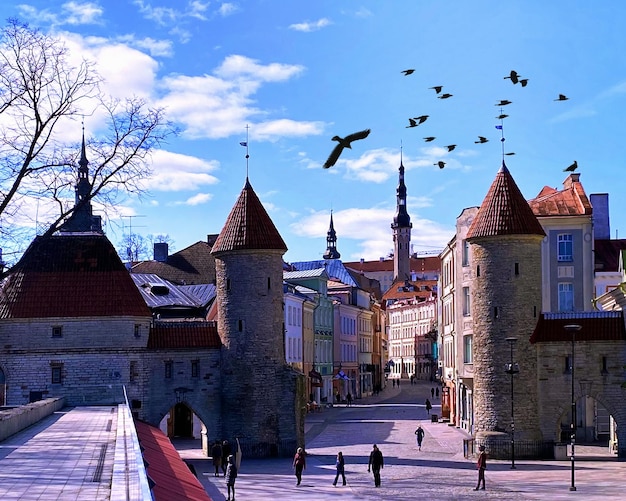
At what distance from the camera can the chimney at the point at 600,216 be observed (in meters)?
56.2

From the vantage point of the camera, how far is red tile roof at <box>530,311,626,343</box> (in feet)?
138

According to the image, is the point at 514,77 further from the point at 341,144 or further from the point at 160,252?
the point at 160,252

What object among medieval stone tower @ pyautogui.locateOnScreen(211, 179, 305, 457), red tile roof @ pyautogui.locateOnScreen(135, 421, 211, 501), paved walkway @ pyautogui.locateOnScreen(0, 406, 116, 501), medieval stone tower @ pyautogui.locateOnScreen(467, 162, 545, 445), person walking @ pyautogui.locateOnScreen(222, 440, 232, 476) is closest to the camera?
paved walkway @ pyautogui.locateOnScreen(0, 406, 116, 501)

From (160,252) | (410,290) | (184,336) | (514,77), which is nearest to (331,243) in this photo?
(410,290)

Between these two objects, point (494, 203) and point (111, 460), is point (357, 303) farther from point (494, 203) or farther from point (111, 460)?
point (111, 460)

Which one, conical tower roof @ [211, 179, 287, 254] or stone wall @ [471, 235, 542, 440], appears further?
conical tower roof @ [211, 179, 287, 254]

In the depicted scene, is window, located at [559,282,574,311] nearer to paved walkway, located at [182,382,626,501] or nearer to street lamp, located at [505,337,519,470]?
paved walkway, located at [182,382,626,501]

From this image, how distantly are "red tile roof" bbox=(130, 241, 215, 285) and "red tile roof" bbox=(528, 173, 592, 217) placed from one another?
82.3 feet

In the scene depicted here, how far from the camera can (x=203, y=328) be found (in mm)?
45625

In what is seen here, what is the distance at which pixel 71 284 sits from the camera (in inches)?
1802

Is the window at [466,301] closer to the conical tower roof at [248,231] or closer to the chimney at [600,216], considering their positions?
the chimney at [600,216]

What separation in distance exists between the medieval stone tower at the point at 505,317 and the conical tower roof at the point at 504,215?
4 cm

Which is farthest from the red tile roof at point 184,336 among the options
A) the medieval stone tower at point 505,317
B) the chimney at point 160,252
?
the chimney at point 160,252

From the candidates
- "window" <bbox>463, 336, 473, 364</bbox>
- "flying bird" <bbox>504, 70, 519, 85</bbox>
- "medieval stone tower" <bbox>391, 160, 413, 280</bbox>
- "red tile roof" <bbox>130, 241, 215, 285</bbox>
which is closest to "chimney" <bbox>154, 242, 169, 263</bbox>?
"red tile roof" <bbox>130, 241, 215, 285</bbox>
